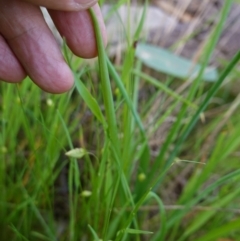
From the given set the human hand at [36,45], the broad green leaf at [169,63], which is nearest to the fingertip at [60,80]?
the human hand at [36,45]

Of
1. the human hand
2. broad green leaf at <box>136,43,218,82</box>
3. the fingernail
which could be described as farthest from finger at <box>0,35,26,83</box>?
broad green leaf at <box>136,43,218,82</box>

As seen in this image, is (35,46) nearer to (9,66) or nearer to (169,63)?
(9,66)

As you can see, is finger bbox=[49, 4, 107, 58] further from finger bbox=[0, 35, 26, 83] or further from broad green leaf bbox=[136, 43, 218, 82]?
broad green leaf bbox=[136, 43, 218, 82]

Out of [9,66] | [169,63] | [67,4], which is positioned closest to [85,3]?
[67,4]

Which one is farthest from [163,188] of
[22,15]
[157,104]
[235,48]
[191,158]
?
[235,48]

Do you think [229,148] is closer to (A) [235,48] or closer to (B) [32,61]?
(B) [32,61]
